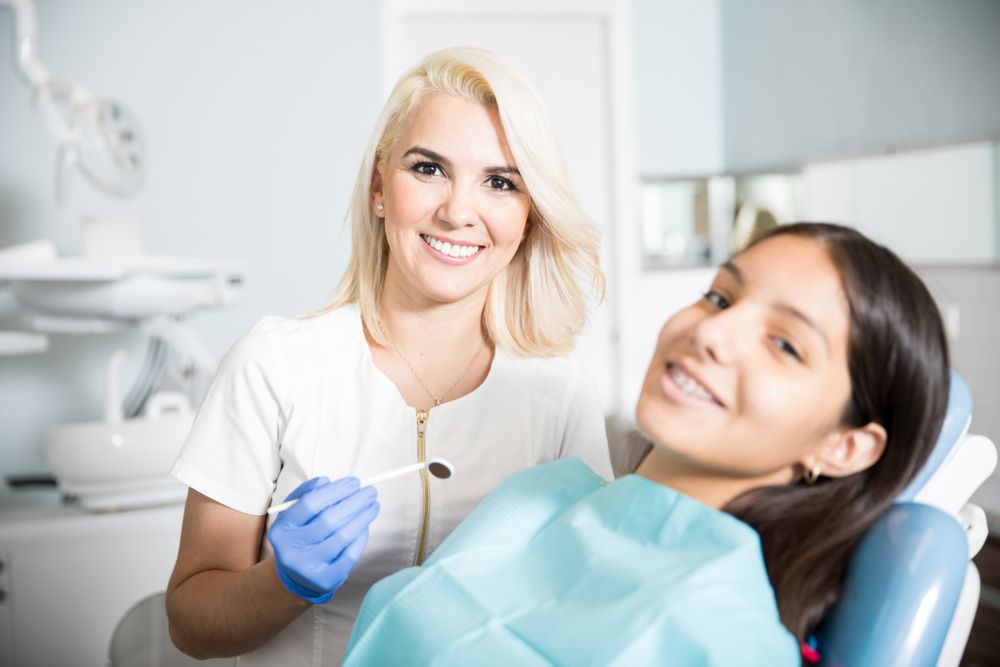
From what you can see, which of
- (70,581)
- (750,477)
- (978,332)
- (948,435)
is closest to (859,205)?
(978,332)

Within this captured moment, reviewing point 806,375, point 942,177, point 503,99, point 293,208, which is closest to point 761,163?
point 942,177

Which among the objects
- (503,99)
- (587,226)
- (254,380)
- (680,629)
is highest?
(503,99)

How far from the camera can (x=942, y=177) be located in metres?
2.94

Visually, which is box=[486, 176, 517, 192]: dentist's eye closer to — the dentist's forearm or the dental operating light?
the dentist's forearm

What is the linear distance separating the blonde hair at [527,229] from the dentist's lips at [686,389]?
0.44 metres

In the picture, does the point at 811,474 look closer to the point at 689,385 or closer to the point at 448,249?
the point at 689,385

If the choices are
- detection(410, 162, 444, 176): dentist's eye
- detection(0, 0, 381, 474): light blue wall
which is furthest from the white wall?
detection(410, 162, 444, 176): dentist's eye

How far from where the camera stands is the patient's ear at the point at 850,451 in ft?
3.38

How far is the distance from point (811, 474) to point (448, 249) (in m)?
0.61

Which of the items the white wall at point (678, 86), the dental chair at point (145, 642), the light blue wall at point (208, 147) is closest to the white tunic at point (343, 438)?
the dental chair at point (145, 642)

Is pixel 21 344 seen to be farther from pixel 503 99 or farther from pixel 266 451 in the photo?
pixel 503 99

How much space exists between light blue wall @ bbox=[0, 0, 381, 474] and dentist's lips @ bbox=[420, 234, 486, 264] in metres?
1.80

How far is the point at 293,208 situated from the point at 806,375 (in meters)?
2.70

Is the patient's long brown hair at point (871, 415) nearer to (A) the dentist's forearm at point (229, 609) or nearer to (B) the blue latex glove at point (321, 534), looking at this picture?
(B) the blue latex glove at point (321, 534)
